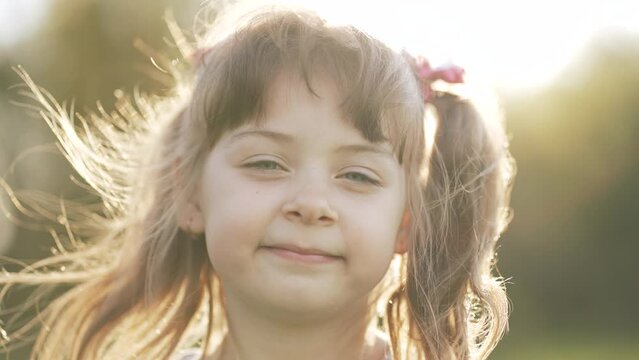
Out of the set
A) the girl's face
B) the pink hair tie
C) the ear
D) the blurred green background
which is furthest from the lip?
the blurred green background

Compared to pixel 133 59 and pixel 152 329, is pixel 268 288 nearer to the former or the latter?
pixel 152 329

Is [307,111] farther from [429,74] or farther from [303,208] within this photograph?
[429,74]

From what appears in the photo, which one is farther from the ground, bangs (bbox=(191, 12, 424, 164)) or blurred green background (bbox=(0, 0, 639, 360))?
blurred green background (bbox=(0, 0, 639, 360))

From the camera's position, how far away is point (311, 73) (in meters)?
3.16

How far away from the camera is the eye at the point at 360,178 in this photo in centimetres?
314

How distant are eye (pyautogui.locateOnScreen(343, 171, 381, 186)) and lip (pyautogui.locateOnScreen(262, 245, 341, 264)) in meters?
0.20

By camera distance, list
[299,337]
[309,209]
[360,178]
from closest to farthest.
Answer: [309,209] → [360,178] → [299,337]

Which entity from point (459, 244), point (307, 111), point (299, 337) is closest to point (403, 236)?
point (459, 244)

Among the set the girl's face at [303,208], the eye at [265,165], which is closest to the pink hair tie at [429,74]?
the girl's face at [303,208]

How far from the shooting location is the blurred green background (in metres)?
13.8

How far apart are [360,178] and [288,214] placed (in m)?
0.22

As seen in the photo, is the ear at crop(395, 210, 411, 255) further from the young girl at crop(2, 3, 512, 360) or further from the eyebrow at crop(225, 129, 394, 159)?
the eyebrow at crop(225, 129, 394, 159)

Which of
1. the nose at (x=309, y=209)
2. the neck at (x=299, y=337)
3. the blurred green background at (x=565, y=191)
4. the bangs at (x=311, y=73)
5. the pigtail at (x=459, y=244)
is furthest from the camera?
the blurred green background at (x=565, y=191)

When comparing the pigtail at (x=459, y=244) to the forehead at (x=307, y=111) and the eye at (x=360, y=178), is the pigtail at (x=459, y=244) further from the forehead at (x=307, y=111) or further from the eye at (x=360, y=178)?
the forehead at (x=307, y=111)
